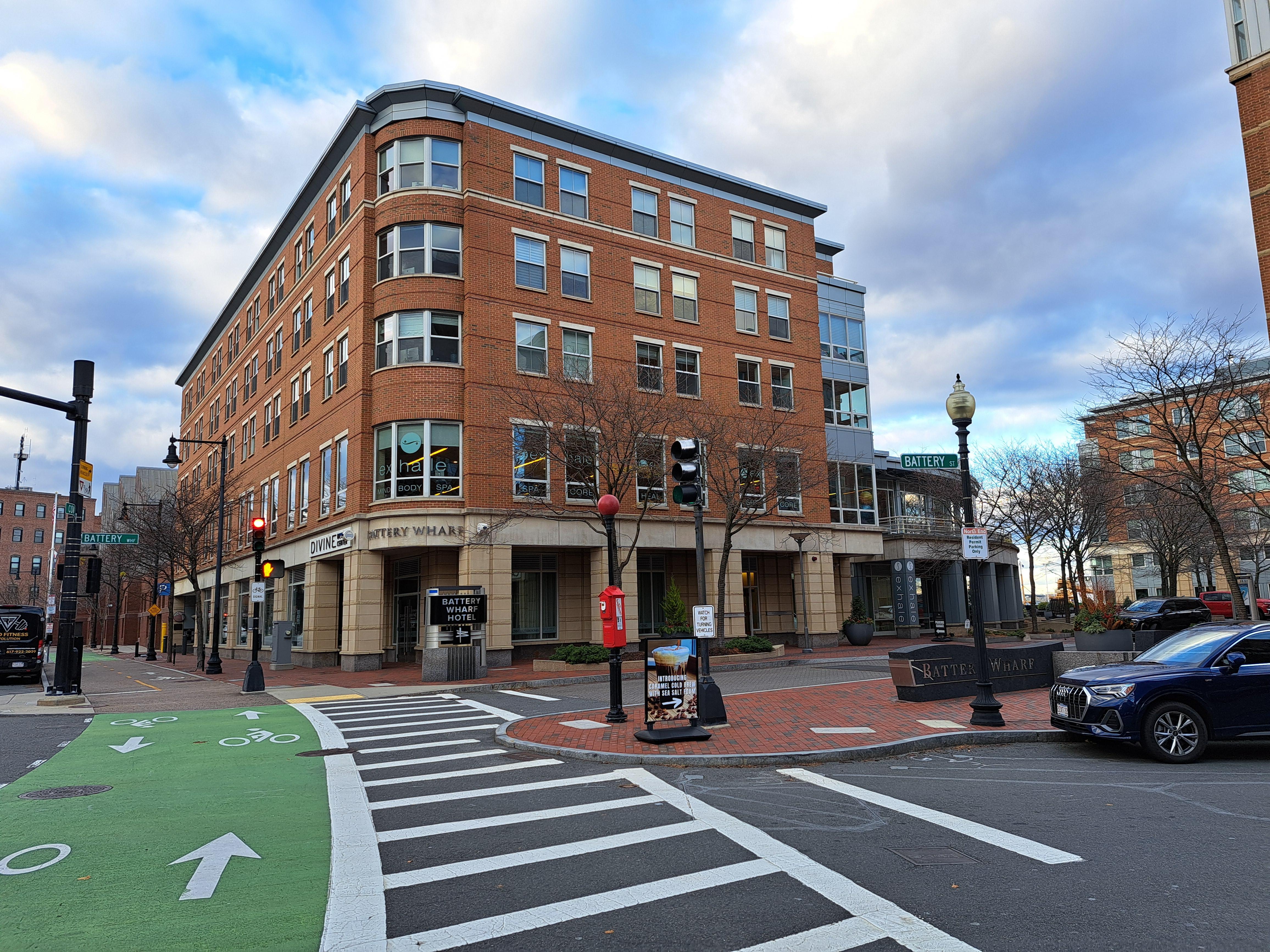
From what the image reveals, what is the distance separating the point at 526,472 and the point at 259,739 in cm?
1632

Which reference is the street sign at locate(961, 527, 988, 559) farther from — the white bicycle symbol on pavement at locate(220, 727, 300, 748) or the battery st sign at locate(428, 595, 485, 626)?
the battery st sign at locate(428, 595, 485, 626)

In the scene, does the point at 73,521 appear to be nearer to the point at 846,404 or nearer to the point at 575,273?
the point at 575,273

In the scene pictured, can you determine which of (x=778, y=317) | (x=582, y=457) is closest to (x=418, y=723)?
(x=582, y=457)

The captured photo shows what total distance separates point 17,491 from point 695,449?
359 ft

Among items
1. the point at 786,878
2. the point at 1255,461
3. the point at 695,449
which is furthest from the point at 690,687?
the point at 1255,461

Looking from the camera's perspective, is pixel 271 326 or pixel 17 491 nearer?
pixel 271 326

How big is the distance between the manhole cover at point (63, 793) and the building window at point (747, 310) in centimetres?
2906

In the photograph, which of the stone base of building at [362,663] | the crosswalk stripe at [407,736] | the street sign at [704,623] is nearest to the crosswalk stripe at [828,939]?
the street sign at [704,623]

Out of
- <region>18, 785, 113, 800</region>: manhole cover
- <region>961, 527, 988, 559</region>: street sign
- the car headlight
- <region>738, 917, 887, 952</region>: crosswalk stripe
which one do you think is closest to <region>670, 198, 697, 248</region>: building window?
<region>961, 527, 988, 559</region>: street sign

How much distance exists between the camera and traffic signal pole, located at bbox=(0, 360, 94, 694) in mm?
18688

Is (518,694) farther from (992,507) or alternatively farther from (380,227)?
(992,507)

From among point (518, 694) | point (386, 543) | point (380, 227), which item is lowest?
point (518, 694)

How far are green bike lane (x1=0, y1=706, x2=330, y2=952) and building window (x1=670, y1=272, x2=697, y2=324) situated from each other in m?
24.8

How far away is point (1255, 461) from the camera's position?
45062mm
